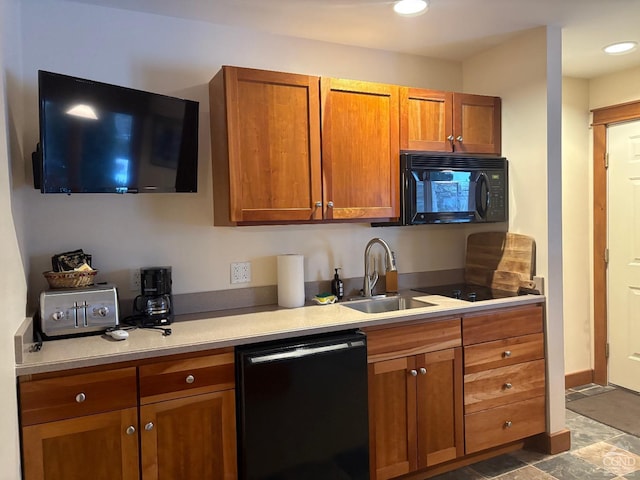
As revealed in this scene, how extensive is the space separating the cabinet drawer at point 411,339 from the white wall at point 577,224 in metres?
1.74

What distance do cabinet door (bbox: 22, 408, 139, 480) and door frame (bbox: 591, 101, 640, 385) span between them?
11.5 ft

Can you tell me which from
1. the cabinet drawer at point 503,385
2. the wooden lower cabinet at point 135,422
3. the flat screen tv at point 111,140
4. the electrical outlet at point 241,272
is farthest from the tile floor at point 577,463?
the flat screen tv at point 111,140

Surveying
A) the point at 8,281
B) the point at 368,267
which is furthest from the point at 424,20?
the point at 8,281

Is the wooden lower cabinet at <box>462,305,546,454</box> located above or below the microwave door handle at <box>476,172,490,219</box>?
below

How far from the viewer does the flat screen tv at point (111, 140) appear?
1880mm

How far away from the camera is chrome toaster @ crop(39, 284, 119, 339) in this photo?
1.93 metres

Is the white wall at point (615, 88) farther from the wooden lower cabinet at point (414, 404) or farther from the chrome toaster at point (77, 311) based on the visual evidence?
the chrome toaster at point (77, 311)

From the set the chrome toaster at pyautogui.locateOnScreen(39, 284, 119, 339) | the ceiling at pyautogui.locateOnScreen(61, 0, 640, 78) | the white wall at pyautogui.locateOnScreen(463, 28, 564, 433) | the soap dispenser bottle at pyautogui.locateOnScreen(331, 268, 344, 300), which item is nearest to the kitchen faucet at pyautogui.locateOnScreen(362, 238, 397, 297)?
the soap dispenser bottle at pyautogui.locateOnScreen(331, 268, 344, 300)

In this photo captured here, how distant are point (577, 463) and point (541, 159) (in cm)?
172

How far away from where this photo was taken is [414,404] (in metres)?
2.40

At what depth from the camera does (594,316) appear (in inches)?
149

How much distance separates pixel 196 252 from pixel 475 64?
220 cm

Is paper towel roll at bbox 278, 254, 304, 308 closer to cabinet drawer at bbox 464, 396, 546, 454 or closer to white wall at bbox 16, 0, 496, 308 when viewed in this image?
white wall at bbox 16, 0, 496, 308

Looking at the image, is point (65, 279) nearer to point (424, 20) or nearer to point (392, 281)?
point (392, 281)
